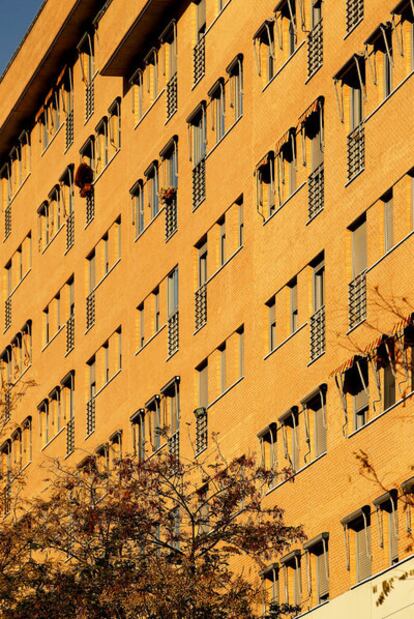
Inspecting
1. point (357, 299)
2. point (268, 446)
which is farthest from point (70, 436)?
point (357, 299)

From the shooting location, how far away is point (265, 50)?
52438 millimetres

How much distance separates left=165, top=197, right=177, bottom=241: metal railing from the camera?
57938 millimetres

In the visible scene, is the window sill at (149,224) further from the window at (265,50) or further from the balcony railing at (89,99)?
the window at (265,50)

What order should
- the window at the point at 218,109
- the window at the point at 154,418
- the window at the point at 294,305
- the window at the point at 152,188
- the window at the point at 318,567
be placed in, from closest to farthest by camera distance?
1. the window at the point at 318,567
2. the window at the point at 294,305
3. the window at the point at 218,109
4. the window at the point at 154,418
5. the window at the point at 152,188

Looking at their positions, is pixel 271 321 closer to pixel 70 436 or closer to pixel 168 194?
pixel 168 194

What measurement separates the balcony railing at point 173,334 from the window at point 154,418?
50.8 inches

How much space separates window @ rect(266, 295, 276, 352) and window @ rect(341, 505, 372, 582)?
6.72 metres

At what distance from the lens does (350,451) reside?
146 ft

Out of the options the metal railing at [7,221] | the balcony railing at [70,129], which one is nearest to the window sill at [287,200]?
the balcony railing at [70,129]

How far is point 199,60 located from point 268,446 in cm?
1213

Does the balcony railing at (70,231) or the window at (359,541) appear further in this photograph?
the balcony railing at (70,231)

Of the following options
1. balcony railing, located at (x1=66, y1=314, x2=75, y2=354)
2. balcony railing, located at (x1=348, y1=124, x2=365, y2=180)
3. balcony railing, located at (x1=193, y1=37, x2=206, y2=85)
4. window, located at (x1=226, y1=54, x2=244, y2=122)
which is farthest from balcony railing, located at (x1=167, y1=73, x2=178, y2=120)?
balcony railing, located at (x1=348, y1=124, x2=365, y2=180)

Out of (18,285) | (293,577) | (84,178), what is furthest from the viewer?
(18,285)

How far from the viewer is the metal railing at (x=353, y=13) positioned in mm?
46438
